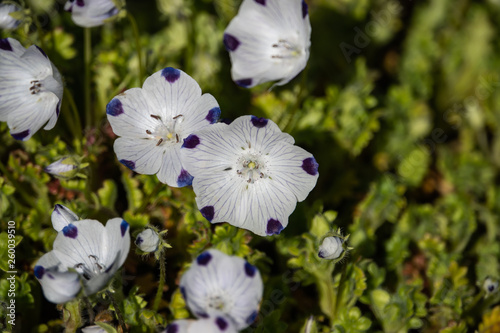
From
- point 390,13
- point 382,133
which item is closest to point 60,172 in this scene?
point 382,133

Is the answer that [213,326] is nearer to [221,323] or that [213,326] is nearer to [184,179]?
[221,323]

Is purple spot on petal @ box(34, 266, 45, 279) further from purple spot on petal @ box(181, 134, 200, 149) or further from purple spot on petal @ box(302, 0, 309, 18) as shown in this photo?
purple spot on petal @ box(302, 0, 309, 18)

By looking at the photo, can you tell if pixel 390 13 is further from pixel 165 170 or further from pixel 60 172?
pixel 60 172

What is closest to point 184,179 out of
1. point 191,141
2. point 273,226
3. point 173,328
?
point 191,141

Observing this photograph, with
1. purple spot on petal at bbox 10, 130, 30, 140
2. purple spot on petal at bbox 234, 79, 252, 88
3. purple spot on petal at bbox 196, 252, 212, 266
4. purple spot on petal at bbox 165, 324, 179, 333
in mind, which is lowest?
purple spot on petal at bbox 10, 130, 30, 140

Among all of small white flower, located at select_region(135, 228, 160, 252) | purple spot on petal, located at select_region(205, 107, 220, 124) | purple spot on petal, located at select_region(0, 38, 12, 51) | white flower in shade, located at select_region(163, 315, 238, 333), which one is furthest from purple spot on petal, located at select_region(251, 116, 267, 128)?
purple spot on petal, located at select_region(0, 38, 12, 51)
